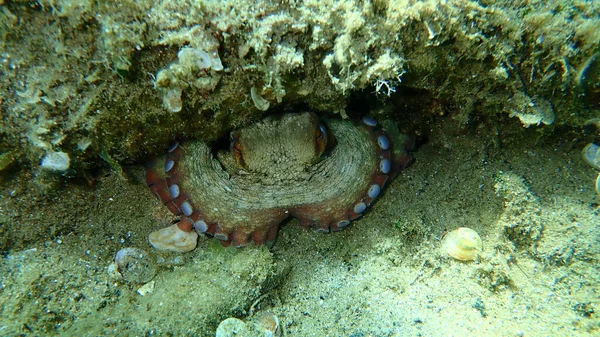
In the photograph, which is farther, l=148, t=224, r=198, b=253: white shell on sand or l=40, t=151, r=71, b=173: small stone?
l=148, t=224, r=198, b=253: white shell on sand

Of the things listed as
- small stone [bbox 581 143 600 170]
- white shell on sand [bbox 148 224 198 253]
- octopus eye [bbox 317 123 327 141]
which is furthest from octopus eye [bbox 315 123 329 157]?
small stone [bbox 581 143 600 170]

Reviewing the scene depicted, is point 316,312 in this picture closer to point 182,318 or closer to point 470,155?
point 182,318

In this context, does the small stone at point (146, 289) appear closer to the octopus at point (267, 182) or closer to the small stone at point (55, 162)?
the octopus at point (267, 182)

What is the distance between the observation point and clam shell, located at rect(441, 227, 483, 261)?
3.22 meters

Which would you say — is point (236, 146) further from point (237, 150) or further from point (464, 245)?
point (464, 245)

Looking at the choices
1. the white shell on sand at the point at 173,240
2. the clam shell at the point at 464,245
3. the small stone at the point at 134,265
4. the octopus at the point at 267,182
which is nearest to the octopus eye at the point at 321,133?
the octopus at the point at 267,182

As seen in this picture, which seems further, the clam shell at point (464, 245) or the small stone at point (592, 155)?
the small stone at point (592, 155)

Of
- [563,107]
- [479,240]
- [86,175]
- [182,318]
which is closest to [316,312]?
[182,318]

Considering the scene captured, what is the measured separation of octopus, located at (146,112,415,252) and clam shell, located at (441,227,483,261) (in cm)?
95

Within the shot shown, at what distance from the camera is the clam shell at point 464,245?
3223mm

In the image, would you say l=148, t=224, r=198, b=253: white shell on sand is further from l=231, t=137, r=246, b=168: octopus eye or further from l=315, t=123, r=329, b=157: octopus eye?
l=315, t=123, r=329, b=157: octopus eye

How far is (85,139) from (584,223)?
471 cm

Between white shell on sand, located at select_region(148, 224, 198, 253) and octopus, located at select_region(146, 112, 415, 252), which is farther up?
octopus, located at select_region(146, 112, 415, 252)

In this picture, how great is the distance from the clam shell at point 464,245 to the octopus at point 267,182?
0.95 m
